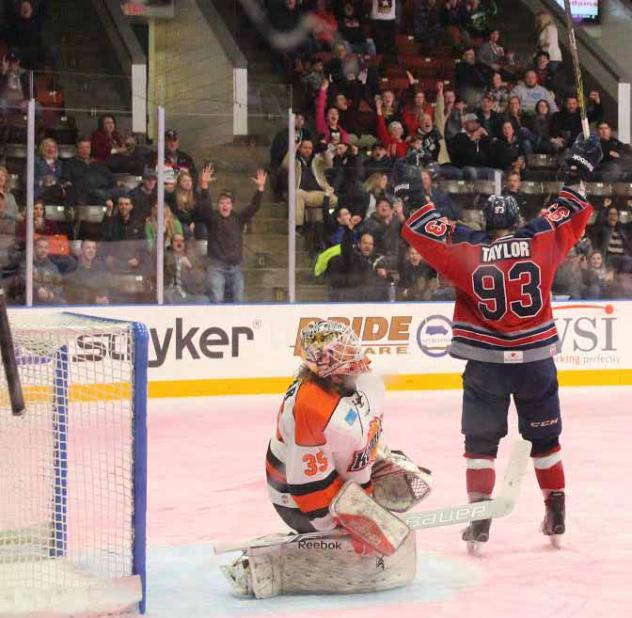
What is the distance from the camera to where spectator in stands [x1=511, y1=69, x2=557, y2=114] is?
13.5 m

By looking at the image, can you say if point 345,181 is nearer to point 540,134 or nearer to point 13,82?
point 13,82

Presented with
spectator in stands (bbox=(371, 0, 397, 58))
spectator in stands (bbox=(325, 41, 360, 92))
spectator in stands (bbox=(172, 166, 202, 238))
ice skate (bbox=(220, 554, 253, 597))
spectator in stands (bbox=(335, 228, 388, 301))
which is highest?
spectator in stands (bbox=(371, 0, 397, 58))

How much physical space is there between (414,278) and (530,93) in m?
4.46

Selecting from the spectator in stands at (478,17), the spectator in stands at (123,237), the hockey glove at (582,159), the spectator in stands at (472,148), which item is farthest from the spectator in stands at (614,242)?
the hockey glove at (582,159)

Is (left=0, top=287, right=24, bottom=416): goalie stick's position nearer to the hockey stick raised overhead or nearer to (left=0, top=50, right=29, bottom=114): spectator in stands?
the hockey stick raised overhead

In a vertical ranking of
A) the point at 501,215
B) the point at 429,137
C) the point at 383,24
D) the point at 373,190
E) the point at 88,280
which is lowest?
the point at 88,280

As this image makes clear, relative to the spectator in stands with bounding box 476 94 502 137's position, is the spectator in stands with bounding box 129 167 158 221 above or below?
below

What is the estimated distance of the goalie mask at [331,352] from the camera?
4.04 m

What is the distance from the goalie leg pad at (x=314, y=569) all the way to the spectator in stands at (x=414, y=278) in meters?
5.71

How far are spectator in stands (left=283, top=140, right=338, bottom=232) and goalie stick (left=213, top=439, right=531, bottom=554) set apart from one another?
16.4ft

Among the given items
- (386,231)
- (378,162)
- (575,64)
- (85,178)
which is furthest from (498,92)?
(575,64)

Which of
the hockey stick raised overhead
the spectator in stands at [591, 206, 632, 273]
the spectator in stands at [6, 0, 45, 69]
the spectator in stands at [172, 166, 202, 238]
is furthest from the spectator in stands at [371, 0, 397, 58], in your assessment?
the hockey stick raised overhead

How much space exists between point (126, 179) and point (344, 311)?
6.04 ft

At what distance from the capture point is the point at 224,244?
9422 millimetres
